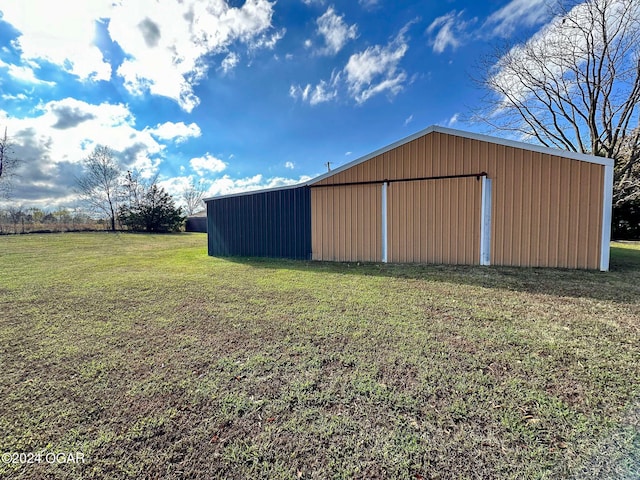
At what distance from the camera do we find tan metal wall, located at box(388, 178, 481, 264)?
21.6 feet

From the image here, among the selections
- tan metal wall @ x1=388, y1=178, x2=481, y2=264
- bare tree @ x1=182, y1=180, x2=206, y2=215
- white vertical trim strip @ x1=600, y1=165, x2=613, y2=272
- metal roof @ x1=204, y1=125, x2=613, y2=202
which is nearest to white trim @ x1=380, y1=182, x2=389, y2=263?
tan metal wall @ x1=388, y1=178, x2=481, y2=264

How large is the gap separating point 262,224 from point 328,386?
7609 mm

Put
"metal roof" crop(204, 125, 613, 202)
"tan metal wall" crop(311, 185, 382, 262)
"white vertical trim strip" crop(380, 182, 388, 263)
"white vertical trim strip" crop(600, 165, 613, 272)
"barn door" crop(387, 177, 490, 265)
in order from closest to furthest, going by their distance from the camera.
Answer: "white vertical trim strip" crop(600, 165, 613, 272)
"metal roof" crop(204, 125, 613, 202)
"barn door" crop(387, 177, 490, 265)
"white vertical trim strip" crop(380, 182, 388, 263)
"tan metal wall" crop(311, 185, 382, 262)

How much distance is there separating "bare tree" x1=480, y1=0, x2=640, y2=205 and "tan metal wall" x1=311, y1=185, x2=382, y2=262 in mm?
9534

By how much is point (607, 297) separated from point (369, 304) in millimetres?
3741

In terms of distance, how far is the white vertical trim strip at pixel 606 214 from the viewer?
5562 mm

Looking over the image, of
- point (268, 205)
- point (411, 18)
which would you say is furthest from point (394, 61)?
point (268, 205)

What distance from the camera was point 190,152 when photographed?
1759 cm

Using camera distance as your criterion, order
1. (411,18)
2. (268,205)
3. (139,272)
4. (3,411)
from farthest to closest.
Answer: (268,205)
(411,18)
(139,272)
(3,411)

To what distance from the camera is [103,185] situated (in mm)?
25047

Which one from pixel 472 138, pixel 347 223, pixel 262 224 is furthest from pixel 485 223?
pixel 262 224

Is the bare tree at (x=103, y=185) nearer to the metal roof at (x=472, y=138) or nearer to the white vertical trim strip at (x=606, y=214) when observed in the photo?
the metal roof at (x=472, y=138)

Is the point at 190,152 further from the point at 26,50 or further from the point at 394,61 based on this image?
the point at 394,61

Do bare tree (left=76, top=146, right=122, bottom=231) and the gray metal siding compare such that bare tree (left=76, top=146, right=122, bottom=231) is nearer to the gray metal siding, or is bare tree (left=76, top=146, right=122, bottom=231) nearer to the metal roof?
the gray metal siding
